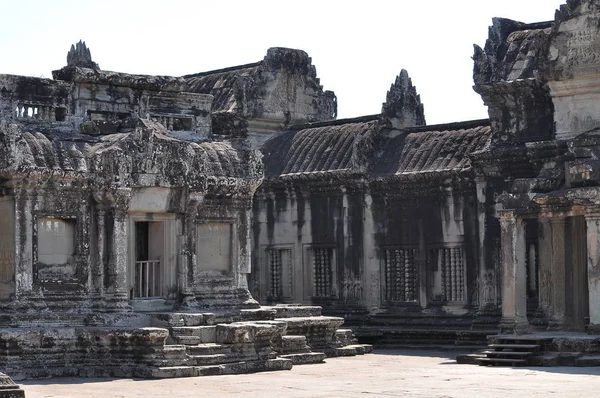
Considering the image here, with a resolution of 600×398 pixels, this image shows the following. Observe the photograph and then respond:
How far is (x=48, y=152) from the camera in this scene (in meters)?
27.8

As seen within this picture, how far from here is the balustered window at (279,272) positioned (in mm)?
38312

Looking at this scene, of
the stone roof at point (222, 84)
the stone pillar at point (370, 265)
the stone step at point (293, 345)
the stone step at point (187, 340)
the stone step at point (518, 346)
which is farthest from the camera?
the stone roof at point (222, 84)

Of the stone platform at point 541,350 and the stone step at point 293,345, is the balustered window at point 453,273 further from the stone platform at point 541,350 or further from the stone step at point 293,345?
the stone step at point 293,345

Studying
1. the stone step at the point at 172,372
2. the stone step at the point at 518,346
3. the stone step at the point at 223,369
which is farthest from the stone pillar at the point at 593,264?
the stone step at the point at 172,372

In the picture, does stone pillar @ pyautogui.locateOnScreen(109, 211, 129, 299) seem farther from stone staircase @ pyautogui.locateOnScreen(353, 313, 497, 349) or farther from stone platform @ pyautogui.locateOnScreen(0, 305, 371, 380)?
stone staircase @ pyautogui.locateOnScreen(353, 313, 497, 349)

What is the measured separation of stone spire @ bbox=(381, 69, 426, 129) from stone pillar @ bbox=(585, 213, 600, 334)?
10.3 metres

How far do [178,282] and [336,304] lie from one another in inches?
321

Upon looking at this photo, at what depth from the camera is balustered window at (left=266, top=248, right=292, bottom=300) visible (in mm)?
38312

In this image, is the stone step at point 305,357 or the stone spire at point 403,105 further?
the stone spire at point 403,105

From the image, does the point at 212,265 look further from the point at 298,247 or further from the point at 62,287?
the point at 298,247

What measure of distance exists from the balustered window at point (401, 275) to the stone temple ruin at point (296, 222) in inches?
2.4

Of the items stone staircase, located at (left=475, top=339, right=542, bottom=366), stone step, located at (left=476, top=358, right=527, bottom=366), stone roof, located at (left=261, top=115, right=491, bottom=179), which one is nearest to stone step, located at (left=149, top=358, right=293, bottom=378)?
stone step, located at (left=476, top=358, right=527, bottom=366)

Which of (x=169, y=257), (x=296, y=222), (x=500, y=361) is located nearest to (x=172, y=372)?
(x=169, y=257)

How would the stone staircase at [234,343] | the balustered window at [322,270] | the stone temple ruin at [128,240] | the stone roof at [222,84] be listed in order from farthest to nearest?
the stone roof at [222,84] < the balustered window at [322,270] < the stone staircase at [234,343] < the stone temple ruin at [128,240]
